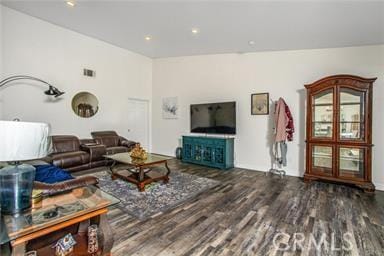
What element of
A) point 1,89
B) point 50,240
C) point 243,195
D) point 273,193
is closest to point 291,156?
point 273,193

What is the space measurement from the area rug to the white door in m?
2.53

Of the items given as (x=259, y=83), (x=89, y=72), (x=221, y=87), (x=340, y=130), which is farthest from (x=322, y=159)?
(x=89, y=72)

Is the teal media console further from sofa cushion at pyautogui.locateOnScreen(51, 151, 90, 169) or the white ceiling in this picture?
sofa cushion at pyautogui.locateOnScreen(51, 151, 90, 169)

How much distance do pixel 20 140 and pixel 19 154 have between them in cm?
8

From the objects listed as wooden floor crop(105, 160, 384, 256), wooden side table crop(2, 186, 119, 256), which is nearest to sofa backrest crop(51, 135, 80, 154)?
wooden floor crop(105, 160, 384, 256)

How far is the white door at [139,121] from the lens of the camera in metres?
6.85

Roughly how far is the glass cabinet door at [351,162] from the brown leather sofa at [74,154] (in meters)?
5.09

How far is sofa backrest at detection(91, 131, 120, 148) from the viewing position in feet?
18.4

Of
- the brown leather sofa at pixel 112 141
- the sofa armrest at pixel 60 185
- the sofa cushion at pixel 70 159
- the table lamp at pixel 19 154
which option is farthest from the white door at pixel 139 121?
the table lamp at pixel 19 154

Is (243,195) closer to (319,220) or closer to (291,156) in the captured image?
(319,220)

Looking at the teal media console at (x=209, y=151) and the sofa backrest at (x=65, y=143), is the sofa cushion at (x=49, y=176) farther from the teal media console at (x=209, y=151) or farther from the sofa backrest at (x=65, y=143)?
the teal media console at (x=209, y=151)

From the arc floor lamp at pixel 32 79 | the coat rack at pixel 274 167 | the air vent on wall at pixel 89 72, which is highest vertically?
the air vent on wall at pixel 89 72

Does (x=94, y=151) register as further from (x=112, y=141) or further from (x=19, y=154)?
(x=19, y=154)

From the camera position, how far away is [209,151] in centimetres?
555
